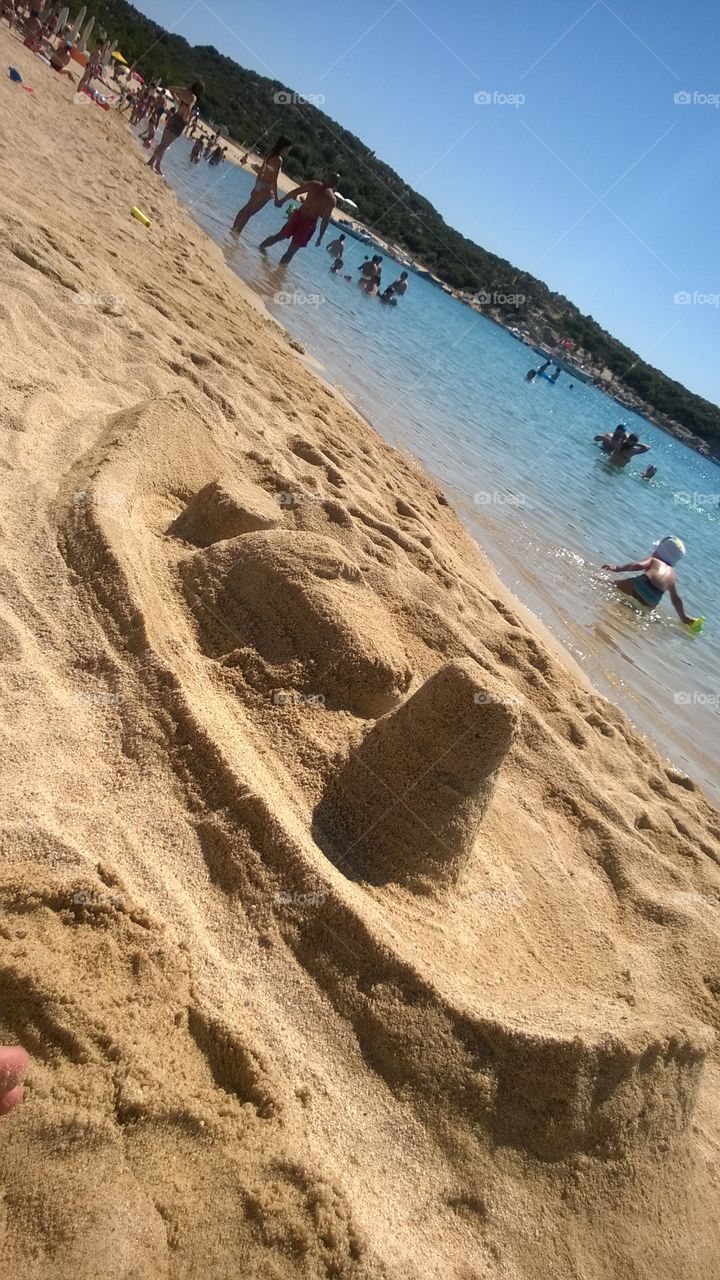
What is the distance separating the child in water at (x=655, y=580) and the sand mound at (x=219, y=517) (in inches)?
245

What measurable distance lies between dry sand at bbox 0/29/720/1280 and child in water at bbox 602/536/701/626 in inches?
185

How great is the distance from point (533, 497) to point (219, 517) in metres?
8.05

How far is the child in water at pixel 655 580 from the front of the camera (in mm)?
8797

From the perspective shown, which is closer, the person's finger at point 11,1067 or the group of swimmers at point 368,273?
the person's finger at point 11,1067

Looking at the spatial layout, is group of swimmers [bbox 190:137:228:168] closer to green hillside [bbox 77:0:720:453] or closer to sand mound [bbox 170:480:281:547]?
green hillside [bbox 77:0:720:453]

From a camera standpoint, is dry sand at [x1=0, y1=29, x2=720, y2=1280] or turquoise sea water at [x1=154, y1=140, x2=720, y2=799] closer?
dry sand at [x1=0, y1=29, x2=720, y2=1280]

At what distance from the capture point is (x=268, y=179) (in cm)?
1281

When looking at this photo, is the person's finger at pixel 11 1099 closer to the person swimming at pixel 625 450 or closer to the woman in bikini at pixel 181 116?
the woman in bikini at pixel 181 116

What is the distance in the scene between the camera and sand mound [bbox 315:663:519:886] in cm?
265

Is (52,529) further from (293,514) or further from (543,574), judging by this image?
(543,574)

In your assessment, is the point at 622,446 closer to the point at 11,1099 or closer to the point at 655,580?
the point at 655,580

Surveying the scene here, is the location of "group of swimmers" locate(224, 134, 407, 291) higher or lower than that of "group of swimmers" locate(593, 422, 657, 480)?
lower

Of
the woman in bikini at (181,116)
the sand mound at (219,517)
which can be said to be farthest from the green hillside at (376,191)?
the sand mound at (219,517)

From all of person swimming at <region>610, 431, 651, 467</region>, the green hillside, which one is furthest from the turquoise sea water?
the green hillside
